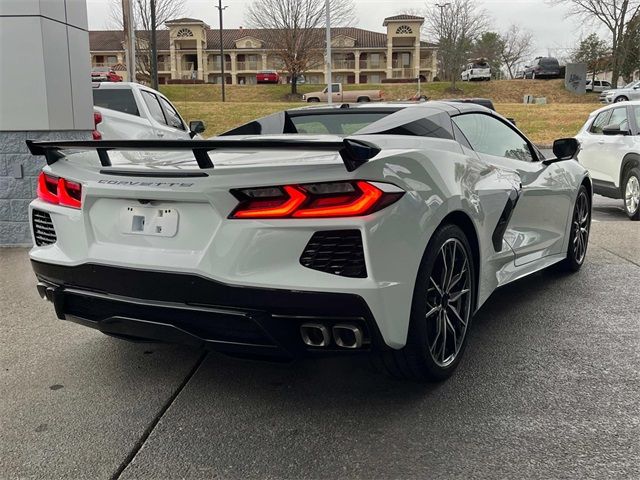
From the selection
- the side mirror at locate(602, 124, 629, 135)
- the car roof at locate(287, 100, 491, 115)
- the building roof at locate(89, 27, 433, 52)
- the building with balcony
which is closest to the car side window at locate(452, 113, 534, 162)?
the car roof at locate(287, 100, 491, 115)

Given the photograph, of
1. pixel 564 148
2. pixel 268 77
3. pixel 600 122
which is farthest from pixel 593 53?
pixel 564 148

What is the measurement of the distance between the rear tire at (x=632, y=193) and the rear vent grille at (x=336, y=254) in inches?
280

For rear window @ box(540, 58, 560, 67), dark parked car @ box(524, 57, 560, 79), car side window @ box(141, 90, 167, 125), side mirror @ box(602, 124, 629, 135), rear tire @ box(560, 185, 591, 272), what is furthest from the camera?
rear window @ box(540, 58, 560, 67)

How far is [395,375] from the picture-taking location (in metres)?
2.92

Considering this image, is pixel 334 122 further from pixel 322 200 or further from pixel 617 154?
pixel 617 154

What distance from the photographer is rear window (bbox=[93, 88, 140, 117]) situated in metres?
9.55

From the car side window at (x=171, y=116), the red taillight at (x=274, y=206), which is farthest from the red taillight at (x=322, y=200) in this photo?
the car side window at (x=171, y=116)

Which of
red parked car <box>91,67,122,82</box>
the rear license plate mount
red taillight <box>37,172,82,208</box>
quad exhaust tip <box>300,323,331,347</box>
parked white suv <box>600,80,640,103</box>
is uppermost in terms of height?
red parked car <box>91,67,122,82</box>

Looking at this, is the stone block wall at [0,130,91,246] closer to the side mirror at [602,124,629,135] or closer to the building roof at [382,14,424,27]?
the side mirror at [602,124,629,135]

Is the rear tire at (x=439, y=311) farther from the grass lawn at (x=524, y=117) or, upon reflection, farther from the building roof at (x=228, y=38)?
the building roof at (x=228, y=38)

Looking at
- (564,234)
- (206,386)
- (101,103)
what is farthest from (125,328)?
(101,103)

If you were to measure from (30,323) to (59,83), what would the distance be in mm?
3296

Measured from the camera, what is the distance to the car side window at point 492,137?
3.91 m

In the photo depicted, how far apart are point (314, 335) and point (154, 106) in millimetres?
8204
